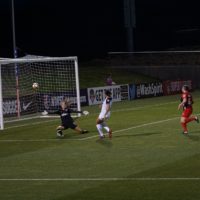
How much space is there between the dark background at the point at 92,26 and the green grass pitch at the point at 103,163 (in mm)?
31666

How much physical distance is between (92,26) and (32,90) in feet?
97.1

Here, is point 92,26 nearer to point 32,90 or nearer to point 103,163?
point 32,90

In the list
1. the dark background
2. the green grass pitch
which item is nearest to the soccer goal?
the green grass pitch

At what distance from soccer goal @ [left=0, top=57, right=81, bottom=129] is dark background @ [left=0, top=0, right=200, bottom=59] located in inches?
760

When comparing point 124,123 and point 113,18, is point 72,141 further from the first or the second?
point 113,18

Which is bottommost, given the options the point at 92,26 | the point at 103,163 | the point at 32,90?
the point at 103,163

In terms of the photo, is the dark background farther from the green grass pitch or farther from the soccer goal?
the green grass pitch

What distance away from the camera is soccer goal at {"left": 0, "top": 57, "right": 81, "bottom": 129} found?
1501 inches

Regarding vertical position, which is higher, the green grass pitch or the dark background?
the dark background

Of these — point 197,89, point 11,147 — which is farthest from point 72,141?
point 197,89

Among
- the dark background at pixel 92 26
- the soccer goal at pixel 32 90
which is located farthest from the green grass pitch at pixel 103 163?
the dark background at pixel 92 26

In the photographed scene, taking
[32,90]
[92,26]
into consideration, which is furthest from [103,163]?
[92,26]

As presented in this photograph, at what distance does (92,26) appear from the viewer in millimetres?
69125

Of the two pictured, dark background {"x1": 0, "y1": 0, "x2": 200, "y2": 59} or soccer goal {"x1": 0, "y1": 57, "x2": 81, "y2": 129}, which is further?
dark background {"x1": 0, "y1": 0, "x2": 200, "y2": 59}
